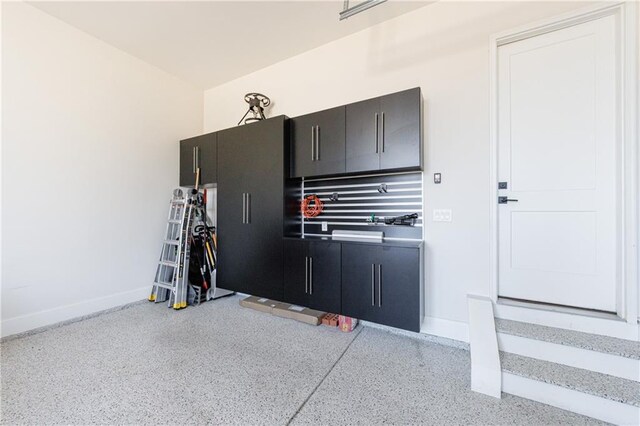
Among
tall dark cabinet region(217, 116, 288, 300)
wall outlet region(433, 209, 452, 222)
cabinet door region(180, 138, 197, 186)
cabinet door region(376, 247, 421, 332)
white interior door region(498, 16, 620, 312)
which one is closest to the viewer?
white interior door region(498, 16, 620, 312)

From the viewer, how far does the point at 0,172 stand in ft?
7.62

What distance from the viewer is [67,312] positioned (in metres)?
2.71

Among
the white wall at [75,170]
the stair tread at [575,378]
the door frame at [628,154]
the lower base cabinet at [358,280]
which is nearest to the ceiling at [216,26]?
the white wall at [75,170]

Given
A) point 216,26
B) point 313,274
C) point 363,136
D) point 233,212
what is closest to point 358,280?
point 313,274

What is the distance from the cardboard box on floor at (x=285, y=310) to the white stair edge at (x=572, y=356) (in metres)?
1.70

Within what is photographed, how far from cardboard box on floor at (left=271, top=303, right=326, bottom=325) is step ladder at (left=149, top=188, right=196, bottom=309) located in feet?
4.20

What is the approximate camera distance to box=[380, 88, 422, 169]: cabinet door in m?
2.22

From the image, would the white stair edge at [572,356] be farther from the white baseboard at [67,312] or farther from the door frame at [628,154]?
the white baseboard at [67,312]

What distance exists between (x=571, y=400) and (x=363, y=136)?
8.05 ft

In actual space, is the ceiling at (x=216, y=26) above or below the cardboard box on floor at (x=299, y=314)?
above

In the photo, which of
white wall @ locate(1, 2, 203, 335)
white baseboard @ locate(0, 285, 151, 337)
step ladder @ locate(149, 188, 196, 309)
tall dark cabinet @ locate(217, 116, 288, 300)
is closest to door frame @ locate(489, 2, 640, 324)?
tall dark cabinet @ locate(217, 116, 288, 300)

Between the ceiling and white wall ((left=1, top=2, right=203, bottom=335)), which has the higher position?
the ceiling

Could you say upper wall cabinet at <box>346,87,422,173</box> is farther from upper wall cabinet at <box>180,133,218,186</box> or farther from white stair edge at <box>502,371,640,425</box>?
upper wall cabinet at <box>180,133,218,186</box>

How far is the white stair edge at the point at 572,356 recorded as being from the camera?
1582 mm
